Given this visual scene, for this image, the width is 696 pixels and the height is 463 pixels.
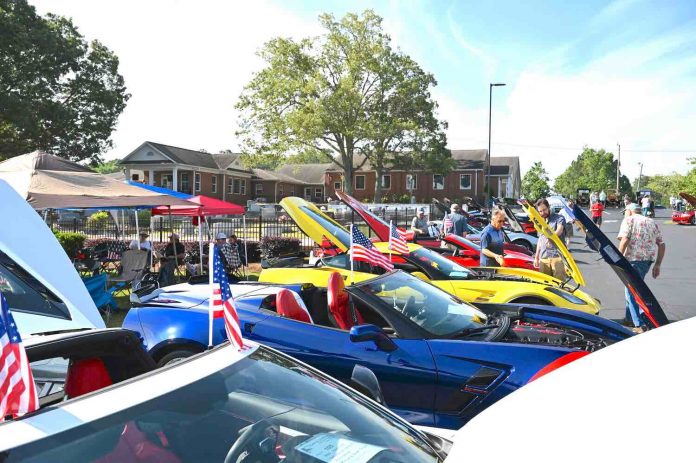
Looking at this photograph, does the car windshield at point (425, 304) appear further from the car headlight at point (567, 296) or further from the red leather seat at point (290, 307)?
the car headlight at point (567, 296)

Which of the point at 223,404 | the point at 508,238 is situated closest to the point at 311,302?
the point at 223,404

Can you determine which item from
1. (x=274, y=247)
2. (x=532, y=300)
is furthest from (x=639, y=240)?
(x=274, y=247)

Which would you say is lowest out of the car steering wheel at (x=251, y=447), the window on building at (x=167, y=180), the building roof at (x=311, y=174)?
the car steering wheel at (x=251, y=447)

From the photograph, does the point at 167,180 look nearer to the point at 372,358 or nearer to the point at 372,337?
the point at 372,358

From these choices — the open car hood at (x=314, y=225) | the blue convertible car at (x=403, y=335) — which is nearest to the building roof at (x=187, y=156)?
the open car hood at (x=314, y=225)

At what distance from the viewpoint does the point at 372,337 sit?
3725 mm

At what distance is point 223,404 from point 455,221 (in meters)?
11.8

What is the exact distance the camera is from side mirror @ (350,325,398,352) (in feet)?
12.0

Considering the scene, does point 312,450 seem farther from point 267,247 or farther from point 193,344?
point 267,247

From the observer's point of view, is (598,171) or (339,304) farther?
(598,171)

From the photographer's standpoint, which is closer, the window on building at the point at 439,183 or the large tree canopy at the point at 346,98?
the large tree canopy at the point at 346,98

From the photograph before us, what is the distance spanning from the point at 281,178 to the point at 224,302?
55475mm

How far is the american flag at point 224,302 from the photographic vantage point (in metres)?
2.33

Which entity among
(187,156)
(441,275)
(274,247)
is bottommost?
(274,247)
